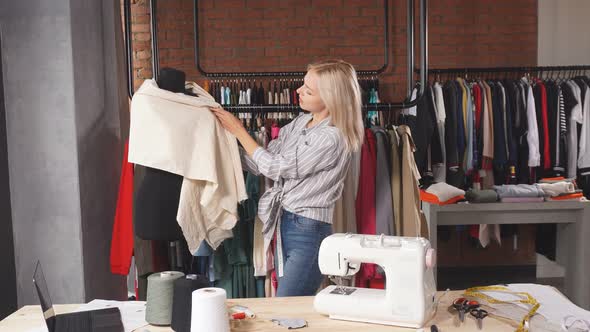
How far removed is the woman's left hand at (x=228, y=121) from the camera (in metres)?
2.68

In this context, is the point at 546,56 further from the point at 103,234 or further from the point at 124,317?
the point at 124,317

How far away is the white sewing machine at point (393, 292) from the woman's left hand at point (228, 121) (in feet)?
3.01

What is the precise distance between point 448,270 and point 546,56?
2194 millimetres

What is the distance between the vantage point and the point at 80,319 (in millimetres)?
1873

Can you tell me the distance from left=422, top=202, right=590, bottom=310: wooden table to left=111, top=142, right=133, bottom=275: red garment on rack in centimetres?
219

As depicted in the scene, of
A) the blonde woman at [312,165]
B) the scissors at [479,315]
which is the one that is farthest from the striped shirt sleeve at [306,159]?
the scissors at [479,315]

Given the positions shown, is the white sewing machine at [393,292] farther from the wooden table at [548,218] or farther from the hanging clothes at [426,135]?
the hanging clothes at [426,135]

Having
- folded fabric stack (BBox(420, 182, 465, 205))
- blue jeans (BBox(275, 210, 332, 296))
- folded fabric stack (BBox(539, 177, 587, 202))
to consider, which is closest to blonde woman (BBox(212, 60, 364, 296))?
blue jeans (BBox(275, 210, 332, 296))

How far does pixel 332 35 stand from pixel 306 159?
335 cm

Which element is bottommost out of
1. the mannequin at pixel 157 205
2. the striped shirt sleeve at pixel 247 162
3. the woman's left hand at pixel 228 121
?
the mannequin at pixel 157 205

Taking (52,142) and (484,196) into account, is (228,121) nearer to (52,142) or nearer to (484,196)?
(52,142)

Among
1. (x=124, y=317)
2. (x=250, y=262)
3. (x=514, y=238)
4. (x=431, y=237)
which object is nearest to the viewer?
(x=124, y=317)

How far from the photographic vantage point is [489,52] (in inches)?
224

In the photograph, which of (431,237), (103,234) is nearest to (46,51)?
(103,234)
